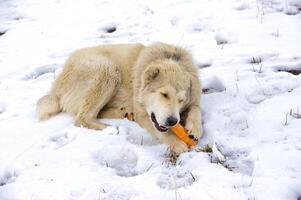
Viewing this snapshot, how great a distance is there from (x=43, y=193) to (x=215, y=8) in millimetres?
5736

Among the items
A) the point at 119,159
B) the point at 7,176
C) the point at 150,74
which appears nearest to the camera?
the point at 7,176

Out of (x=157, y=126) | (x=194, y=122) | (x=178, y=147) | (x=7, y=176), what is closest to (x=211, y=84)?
(x=194, y=122)

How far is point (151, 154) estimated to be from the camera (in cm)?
471

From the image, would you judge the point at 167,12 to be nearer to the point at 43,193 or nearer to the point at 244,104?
the point at 244,104

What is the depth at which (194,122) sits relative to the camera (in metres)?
5.24

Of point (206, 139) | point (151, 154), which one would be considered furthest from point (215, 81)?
point (151, 154)

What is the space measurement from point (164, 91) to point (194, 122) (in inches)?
20.0

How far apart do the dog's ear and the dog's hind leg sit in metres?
0.60

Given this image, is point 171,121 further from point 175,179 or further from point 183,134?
point 175,179

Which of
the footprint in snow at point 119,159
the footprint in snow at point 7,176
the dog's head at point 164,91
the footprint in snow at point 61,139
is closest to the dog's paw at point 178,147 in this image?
the dog's head at point 164,91

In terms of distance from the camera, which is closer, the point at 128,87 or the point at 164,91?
the point at 164,91

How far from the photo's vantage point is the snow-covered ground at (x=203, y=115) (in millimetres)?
4047

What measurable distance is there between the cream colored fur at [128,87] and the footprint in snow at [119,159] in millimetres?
599

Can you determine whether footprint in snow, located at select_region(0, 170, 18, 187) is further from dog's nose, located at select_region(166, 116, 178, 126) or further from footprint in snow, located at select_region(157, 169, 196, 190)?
dog's nose, located at select_region(166, 116, 178, 126)
